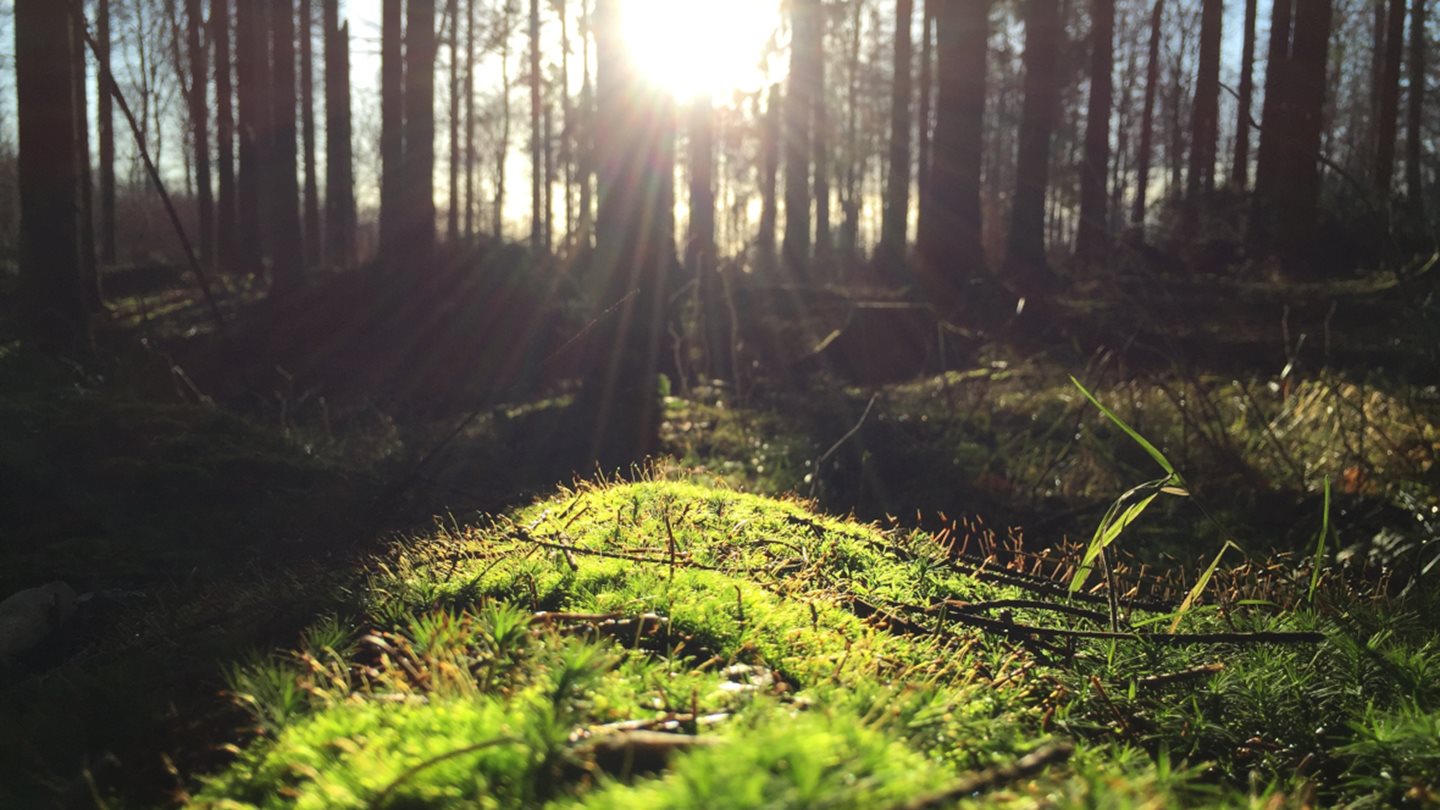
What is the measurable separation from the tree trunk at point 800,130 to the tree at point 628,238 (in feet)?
41.7

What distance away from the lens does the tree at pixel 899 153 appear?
70.1ft

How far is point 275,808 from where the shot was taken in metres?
1.65

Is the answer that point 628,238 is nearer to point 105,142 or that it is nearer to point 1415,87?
point 105,142

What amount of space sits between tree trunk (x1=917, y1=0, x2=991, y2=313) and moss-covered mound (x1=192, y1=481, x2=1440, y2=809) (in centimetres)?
1089

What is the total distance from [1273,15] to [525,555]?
1908cm

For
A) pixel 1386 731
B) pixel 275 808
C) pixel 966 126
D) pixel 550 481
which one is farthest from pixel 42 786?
pixel 966 126

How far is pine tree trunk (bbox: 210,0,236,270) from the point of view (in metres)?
19.1

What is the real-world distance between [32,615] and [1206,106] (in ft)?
83.1

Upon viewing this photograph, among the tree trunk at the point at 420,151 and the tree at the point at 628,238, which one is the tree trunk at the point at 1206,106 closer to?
the tree at the point at 628,238

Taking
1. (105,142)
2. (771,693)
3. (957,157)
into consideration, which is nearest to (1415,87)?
(957,157)

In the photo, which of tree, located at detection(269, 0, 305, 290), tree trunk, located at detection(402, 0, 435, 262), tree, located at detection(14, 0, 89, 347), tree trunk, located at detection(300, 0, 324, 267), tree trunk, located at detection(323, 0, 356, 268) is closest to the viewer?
tree, located at detection(14, 0, 89, 347)

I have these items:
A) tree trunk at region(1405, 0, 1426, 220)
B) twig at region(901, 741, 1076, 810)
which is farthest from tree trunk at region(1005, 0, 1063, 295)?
twig at region(901, 741, 1076, 810)

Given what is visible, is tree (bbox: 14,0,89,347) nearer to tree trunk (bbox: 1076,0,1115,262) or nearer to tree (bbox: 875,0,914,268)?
tree trunk (bbox: 1076,0,1115,262)

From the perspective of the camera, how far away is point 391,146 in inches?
586
